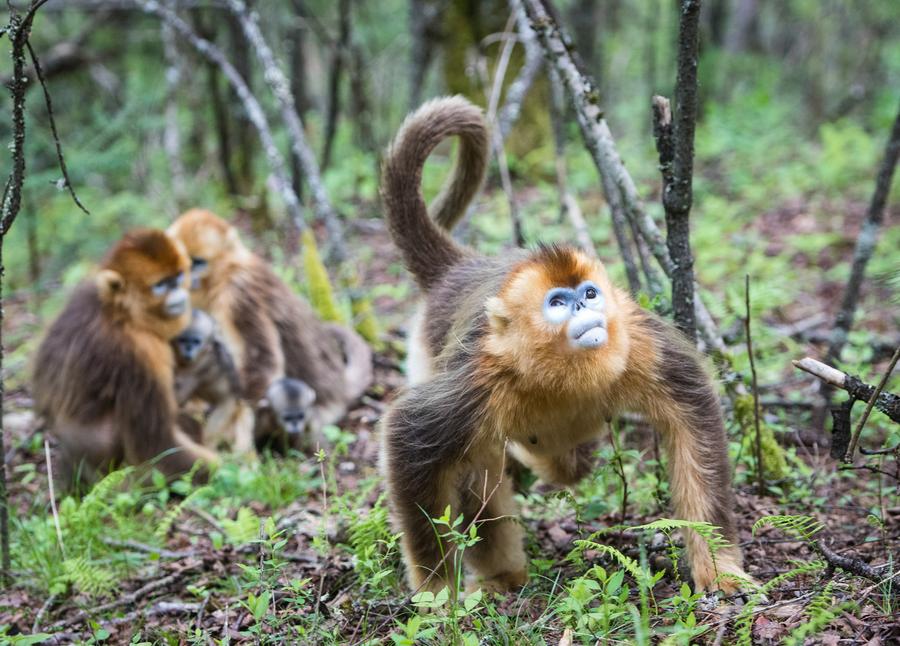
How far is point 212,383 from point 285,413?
714mm

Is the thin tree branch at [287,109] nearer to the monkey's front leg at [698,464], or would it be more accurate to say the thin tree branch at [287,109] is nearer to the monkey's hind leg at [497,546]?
the monkey's hind leg at [497,546]

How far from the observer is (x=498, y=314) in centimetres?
268

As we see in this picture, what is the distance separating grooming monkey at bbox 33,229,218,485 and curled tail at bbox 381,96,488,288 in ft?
6.09

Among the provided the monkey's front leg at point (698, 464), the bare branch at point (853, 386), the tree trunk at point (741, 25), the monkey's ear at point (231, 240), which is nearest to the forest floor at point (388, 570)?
the monkey's front leg at point (698, 464)

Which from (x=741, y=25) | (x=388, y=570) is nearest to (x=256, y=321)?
(x=388, y=570)

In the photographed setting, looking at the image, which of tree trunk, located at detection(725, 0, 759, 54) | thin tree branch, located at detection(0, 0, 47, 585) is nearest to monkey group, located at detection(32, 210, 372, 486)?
thin tree branch, located at detection(0, 0, 47, 585)

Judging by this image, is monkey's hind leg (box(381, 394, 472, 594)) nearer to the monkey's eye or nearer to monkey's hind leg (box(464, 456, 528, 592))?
monkey's hind leg (box(464, 456, 528, 592))

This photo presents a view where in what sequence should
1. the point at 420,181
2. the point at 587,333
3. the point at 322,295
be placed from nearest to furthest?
1. the point at 587,333
2. the point at 420,181
3. the point at 322,295

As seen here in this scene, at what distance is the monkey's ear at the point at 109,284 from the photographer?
4809mm

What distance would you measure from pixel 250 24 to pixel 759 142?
685cm

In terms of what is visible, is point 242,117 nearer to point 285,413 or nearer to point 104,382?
point 285,413

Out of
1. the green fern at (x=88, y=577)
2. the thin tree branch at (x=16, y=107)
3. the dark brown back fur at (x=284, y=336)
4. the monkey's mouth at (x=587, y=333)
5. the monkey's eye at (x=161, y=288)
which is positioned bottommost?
the green fern at (x=88, y=577)

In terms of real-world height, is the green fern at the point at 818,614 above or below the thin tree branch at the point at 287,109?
below

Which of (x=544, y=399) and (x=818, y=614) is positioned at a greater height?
(x=544, y=399)
